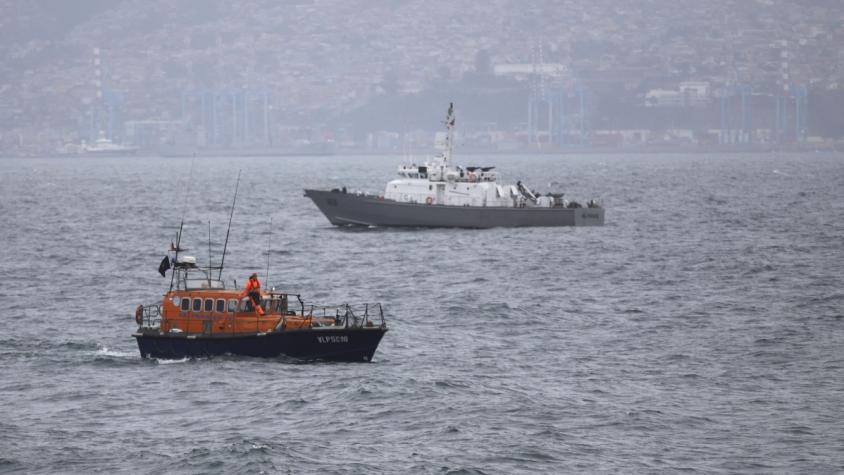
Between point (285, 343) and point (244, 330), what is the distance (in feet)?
4.46

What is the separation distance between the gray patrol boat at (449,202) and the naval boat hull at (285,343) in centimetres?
5533

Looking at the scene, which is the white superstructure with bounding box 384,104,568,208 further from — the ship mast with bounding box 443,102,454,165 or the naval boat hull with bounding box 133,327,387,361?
the naval boat hull with bounding box 133,327,387,361

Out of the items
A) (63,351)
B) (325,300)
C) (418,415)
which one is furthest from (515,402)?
(325,300)

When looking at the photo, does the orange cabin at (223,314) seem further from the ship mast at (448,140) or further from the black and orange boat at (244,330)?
the ship mast at (448,140)

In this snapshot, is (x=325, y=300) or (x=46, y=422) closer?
(x=46, y=422)

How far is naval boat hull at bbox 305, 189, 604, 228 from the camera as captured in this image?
103438 millimetres

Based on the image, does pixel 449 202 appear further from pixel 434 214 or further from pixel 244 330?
pixel 244 330

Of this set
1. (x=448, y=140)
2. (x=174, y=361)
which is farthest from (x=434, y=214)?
(x=174, y=361)

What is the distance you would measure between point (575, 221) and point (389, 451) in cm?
7037

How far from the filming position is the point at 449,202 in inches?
4092

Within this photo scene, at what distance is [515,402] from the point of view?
43719 mm

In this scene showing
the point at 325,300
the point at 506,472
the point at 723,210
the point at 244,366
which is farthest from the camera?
the point at 723,210

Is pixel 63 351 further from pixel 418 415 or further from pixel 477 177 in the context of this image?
pixel 477 177

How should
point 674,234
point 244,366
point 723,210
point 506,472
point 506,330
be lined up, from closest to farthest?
point 506,472
point 244,366
point 506,330
point 674,234
point 723,210
